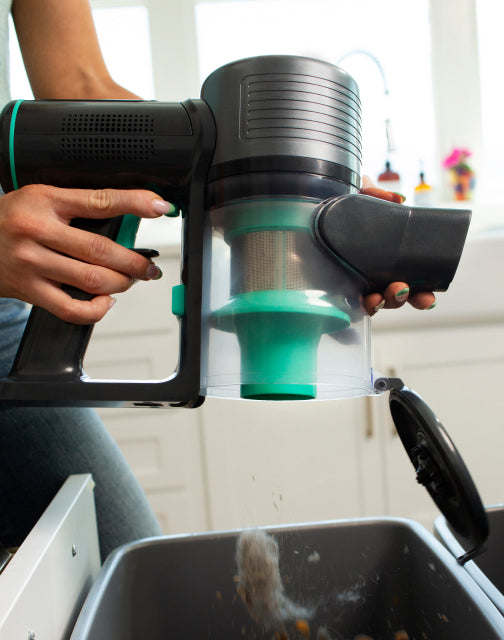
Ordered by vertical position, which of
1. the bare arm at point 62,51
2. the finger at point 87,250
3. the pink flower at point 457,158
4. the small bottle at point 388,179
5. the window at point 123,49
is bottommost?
the finger at point 87,250

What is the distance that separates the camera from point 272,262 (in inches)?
15.9

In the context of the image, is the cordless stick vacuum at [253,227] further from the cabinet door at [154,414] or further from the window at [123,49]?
the window at [123,49]

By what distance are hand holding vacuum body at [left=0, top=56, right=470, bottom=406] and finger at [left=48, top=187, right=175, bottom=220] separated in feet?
0.04

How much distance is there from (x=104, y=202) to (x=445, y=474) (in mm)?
297

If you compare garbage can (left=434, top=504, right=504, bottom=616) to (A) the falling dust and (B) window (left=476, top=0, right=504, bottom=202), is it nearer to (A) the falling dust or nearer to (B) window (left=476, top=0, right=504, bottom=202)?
(A) the falling dust

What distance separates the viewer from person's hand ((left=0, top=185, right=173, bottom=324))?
1.40 ft

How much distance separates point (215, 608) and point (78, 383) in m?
0.21

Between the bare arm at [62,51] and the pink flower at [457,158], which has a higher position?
the bare arm at [62,51]

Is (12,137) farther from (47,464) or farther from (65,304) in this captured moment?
(47,464)

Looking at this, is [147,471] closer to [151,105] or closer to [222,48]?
[151,105]

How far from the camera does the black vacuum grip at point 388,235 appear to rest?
0.40 meters

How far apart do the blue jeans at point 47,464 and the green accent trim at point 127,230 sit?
230 millimetres

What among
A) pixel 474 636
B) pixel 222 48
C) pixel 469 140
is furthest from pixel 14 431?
pixel 469 140

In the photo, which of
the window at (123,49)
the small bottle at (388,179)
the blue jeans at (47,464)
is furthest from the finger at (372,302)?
the window at (123,49)
